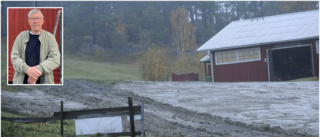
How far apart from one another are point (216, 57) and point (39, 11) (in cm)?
2352

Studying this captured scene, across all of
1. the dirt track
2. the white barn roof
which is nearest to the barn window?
the white barn roof

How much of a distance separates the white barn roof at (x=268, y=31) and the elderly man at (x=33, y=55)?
22.5 m

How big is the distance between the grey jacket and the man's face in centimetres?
11

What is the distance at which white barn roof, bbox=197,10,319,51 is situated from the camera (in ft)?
101

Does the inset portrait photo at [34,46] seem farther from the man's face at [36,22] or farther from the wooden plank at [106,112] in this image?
the wooden plank at [106,112]

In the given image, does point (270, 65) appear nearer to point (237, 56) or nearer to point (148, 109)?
point (237, 56)

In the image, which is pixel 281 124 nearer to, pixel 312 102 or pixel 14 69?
pixel 312 102

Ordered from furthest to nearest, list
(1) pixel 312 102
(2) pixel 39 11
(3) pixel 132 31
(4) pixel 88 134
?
(3) pixel 132 31
(1) pixel 312 102
(2) pixel 39 11
(4) pixel 88 134

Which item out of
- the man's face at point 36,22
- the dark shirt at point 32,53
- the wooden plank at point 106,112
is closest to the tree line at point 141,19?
the man's face at point 36,22

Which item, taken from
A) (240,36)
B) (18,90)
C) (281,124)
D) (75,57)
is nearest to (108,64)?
(75,57)

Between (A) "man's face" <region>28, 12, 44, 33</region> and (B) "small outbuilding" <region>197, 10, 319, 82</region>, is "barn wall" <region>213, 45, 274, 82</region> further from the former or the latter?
(A) "man's face" <region>28, 12, 44, 33</region>

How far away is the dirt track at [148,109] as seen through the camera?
1273cm

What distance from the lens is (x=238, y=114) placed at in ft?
55.1

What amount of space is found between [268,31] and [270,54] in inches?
131
